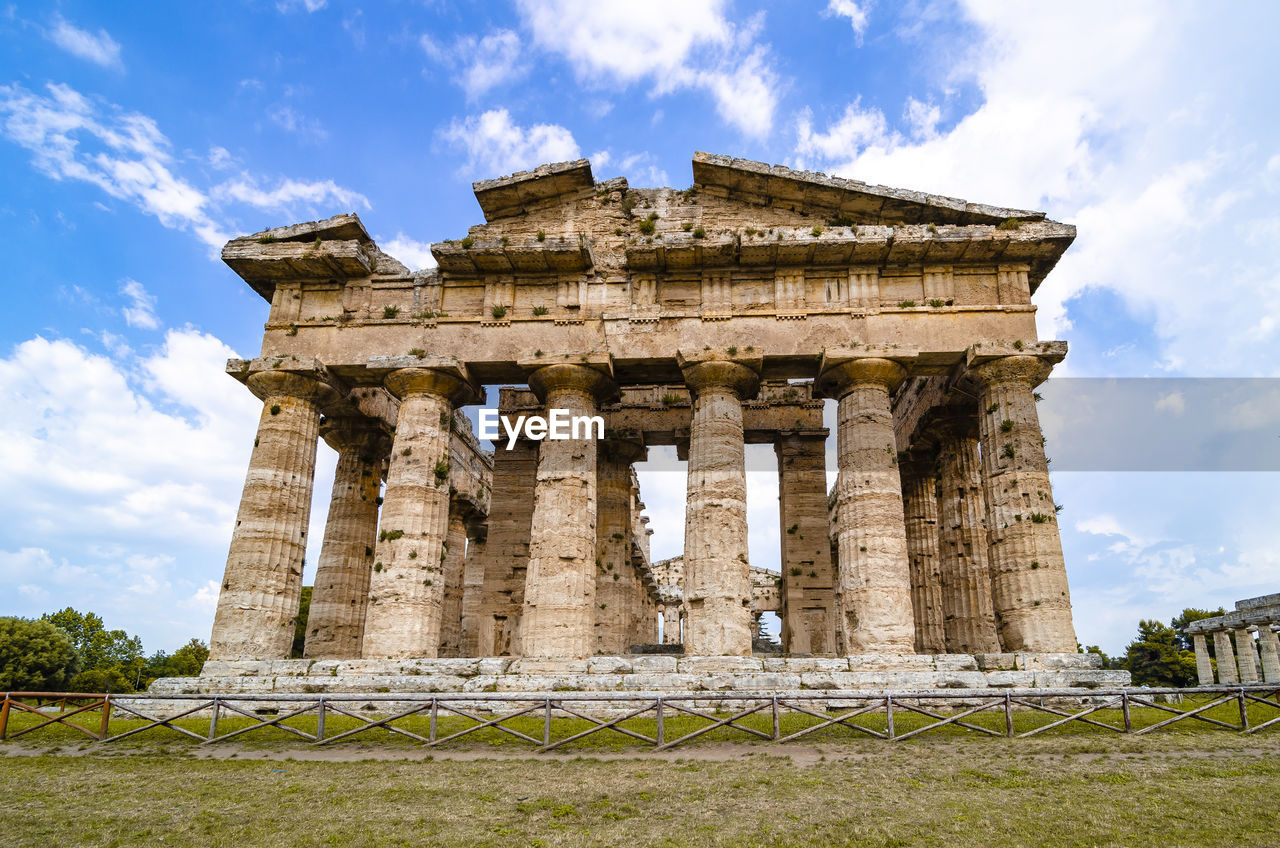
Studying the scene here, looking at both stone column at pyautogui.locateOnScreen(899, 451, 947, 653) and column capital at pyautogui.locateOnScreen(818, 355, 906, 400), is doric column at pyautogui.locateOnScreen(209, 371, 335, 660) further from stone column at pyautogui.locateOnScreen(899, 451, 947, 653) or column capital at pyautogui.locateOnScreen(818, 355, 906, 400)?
stone column at pyautogui.locateOnScreen(899, 451, 947, 653)

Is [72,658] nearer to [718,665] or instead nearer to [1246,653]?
[718,665]

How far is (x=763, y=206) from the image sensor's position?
21.2m

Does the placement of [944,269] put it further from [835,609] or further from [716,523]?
[835,609]

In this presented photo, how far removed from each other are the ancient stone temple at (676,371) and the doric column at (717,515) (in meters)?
0.05

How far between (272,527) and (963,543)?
1799cm

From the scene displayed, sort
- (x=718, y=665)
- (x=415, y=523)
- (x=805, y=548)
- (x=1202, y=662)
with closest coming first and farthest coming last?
(x=718, y=665), (x=415, y=523), (x=805, y=548), (x=1202, y=662)

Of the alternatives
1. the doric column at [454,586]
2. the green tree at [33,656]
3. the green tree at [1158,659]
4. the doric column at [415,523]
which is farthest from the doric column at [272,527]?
the green tree at [1158,659]

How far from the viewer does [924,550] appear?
81.6ft

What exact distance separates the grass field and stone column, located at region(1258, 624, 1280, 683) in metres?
25.3

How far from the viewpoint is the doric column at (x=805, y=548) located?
24.1m

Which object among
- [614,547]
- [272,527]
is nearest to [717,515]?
[614,547]

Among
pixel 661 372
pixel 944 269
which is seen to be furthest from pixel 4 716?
pixel 944 269

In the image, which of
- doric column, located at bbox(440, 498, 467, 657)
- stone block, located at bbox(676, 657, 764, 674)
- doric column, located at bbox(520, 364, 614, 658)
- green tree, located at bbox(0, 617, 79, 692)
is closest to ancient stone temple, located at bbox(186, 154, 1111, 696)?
doric column, located at bbox(520, 364, 614, 658)

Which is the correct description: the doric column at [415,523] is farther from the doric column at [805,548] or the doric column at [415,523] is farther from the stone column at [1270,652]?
the stone column at [1270,652]
